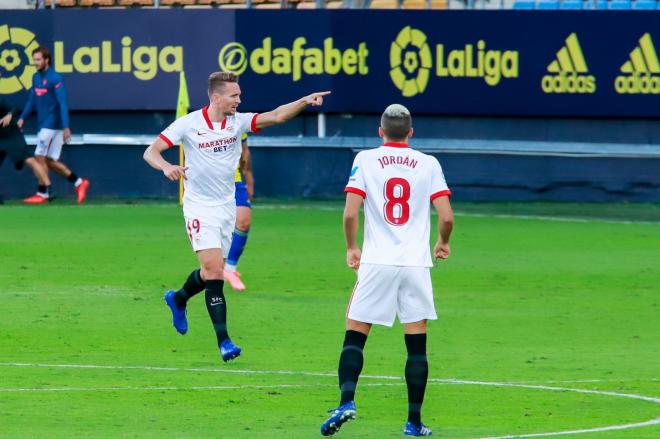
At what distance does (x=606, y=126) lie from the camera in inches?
1029

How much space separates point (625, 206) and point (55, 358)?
1500 cm

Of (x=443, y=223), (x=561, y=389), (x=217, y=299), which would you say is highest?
(x=443, y=223)

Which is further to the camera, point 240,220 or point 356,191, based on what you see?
point 240,220

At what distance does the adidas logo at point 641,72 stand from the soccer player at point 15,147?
935 cm

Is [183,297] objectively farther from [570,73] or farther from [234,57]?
[570,73]

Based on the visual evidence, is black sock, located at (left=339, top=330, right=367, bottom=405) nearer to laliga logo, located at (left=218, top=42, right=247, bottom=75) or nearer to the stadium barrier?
the stadium barrier

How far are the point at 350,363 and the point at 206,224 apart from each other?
3.65m

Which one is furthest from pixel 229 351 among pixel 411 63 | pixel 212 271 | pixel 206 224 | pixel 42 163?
pixel 411 63

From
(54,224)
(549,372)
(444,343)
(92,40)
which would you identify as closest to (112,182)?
(92,40)

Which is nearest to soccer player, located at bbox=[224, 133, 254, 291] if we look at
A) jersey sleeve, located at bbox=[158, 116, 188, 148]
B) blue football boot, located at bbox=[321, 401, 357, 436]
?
jersey sleeve, located at bbox=[158, 116, 188, 148]

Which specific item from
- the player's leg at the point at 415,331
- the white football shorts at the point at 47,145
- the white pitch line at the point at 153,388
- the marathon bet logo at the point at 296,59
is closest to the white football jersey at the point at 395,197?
the player's leg at the point at 415,331

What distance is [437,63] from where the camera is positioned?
86.3 ft

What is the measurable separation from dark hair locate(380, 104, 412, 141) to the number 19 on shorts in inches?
10.0

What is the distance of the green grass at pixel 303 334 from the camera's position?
33.2ft
